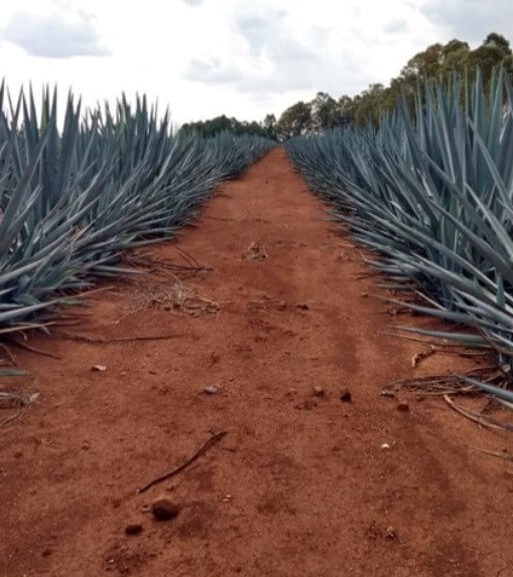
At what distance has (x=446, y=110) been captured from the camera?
3059mm

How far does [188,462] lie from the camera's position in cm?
148

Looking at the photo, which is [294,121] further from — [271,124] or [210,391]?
[210,391]

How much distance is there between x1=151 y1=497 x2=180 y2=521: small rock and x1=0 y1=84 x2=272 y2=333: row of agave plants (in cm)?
93

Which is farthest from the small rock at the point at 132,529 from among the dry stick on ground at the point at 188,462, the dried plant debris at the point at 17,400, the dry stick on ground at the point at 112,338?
the dry stick on ground at the point at 112,338

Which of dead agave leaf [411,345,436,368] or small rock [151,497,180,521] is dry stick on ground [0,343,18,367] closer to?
small rock [151,497,180,521]

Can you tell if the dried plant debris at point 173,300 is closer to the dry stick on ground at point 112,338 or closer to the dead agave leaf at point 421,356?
the dry stick on ground at point 112,338

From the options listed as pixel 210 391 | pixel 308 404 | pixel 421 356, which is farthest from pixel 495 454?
pixel 210 391

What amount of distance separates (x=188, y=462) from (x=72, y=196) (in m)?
1.89

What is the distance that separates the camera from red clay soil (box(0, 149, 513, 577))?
1.19 m

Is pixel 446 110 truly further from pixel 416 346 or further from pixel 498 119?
pixel 416 346

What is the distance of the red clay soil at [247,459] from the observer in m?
1.19

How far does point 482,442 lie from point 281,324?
1.08m

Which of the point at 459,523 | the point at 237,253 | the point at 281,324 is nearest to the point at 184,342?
the point at 281,324

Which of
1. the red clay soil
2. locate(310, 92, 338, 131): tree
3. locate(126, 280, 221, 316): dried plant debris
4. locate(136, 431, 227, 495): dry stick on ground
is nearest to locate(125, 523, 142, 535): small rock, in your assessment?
the red clay soil
